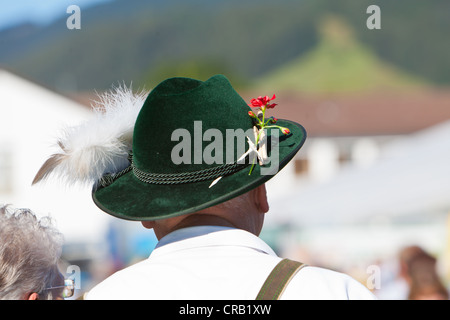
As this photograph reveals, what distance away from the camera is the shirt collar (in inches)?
60.8

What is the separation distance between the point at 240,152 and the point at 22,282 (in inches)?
31.2

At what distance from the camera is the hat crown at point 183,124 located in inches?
64.4

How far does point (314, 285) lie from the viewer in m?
1.41

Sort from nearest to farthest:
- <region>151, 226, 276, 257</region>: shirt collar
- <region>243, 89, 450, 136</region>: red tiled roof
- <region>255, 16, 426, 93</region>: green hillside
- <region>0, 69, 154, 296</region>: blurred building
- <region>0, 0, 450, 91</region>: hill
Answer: <region>151, 226, 276, 257</region>: shirt collar
<region>0, 69, 154, 296</region>: blurred building
<region>243, 89, 450, 136</region>: red tiled roof
<region>255, 16, 426, 93</region>: green hillside
<region>0, 0, 450, 91</region>: hill

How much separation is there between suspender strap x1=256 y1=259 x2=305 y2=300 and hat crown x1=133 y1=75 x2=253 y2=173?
13.1 inches

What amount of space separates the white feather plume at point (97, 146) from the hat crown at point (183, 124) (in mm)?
109

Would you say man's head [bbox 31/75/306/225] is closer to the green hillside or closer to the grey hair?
the grey hair

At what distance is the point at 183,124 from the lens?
165 cm

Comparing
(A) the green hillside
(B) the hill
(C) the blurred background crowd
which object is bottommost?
(C) the blurred background crowd

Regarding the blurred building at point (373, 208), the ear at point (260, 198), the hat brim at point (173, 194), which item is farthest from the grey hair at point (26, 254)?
the blurred building at point (373, 208)

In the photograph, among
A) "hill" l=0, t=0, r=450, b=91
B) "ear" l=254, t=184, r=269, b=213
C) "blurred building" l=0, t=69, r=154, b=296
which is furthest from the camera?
"hill" l=0, t=0, r=450, b=91

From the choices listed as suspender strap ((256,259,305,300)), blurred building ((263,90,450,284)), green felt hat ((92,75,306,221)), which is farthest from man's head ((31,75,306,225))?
blurred building ((263,90,450,284))

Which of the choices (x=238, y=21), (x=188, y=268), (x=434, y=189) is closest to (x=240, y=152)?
(x=188, y=268)
